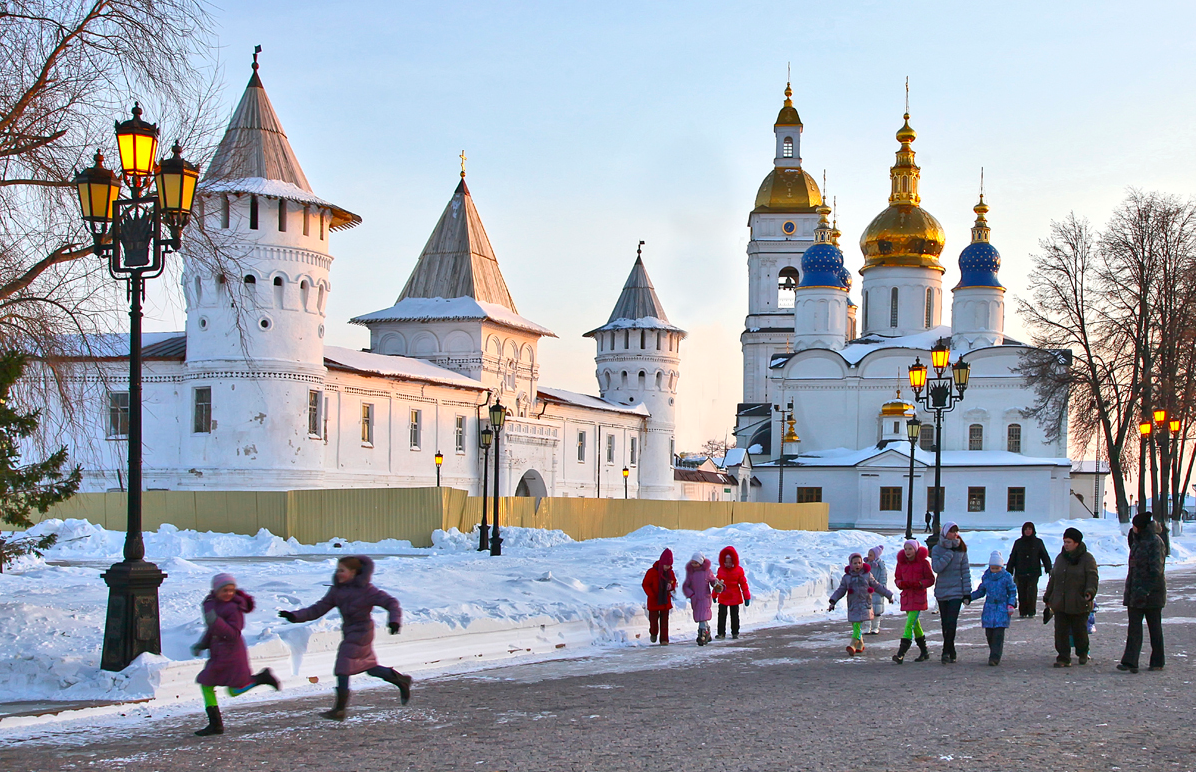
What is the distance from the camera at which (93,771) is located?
23.8ft

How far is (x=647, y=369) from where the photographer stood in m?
61.0

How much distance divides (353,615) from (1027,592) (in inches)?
408

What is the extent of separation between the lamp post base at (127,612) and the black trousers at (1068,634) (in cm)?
768

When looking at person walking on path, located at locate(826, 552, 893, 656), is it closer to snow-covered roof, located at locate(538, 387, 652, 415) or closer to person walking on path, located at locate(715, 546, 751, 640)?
person walking on path, located at locate(715, 546, 751, 640)

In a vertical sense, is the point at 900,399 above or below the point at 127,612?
above

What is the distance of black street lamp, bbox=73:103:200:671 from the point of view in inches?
384

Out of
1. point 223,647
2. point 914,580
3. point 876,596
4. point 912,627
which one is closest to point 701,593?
point 876,596

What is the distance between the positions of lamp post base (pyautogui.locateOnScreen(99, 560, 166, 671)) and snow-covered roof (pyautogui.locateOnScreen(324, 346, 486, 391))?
29.2 metres

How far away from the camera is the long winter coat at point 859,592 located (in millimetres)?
13305

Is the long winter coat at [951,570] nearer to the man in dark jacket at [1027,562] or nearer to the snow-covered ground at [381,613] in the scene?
the man in dark jacket at [1027,562]

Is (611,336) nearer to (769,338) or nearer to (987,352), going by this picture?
(987,352)

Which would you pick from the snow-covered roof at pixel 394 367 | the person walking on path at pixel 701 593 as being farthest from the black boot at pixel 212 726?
the snow-covered roof at pixel 394 367

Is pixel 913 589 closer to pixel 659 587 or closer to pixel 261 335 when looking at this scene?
pixel 659 587

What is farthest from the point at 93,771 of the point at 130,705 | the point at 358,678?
the point at 358,678
